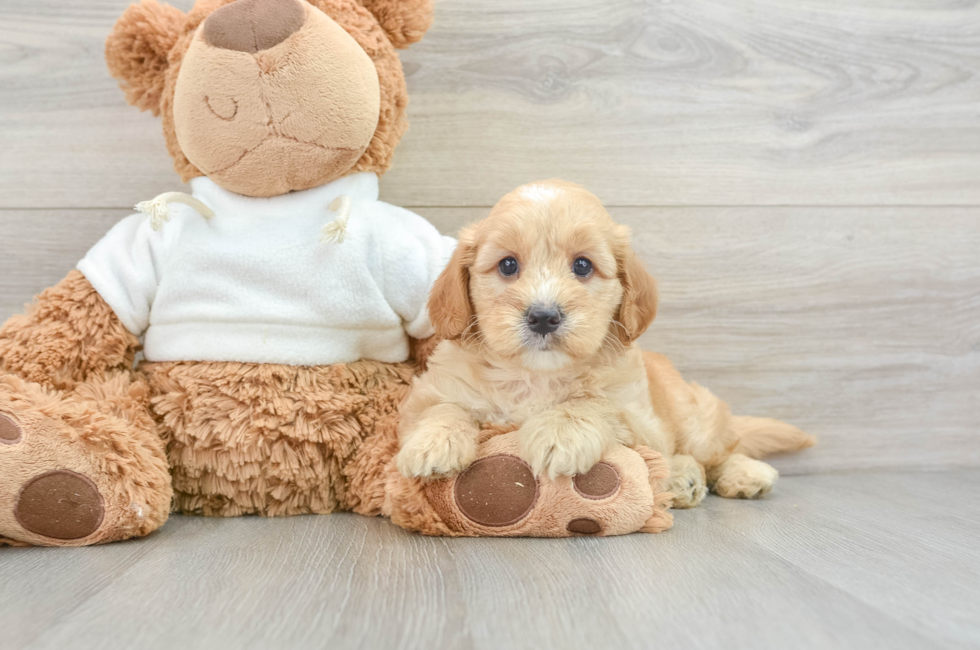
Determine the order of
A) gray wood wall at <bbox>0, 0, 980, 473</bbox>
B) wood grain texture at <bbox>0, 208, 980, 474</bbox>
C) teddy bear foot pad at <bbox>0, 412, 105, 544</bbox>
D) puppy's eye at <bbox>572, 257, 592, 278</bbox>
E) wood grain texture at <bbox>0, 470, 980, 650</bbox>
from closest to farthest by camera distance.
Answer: wood grain texture at <bbox>0, 470, 980, 650</bbox>, teddy bear foot pad at <bbox>0, 412, 105, 544</bbox>, puppy's eye at <bbox>572, 257, 592, 278</bbox>, gray wood wall at <bbox>0, 0, 980, 473</bbox>, wood grain texture at <bbox>0, 208, 980, 474</bbox>

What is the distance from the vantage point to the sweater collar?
1514 millimetres

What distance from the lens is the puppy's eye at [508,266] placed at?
1.30 metres

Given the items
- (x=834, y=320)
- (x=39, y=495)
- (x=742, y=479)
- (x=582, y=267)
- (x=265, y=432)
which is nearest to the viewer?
(x=39, y=495)

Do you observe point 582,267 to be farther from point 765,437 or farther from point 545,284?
point 765,437

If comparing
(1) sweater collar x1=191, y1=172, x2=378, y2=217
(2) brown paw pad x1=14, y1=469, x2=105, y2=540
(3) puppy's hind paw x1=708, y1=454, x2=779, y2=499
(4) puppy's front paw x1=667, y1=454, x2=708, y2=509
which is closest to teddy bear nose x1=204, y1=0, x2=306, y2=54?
(1) sweater collar x1=191, y1=172, x2=378, y2=217

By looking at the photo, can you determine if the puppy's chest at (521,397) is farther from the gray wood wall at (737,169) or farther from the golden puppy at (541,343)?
the gray wood wall at (737,169)

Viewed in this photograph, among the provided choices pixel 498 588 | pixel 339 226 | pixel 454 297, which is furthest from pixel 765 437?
pixel 339 226

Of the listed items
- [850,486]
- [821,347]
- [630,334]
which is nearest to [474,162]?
[630,334]

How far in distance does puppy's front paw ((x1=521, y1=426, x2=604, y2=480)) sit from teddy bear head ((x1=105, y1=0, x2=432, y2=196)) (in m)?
0.70

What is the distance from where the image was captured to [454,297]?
4.36 ft

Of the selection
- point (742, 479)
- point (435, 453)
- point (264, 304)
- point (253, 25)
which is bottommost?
point (742, 479)

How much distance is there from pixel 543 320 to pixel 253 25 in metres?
0.79

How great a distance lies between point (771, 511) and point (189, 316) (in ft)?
Result: 4.22

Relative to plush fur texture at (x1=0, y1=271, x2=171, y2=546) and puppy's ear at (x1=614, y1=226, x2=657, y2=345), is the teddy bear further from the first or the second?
puppy's ear at (x1=614, y1=226, x2=657, y2=345)
